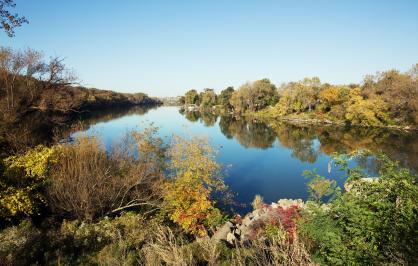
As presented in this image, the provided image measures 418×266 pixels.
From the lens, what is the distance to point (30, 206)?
12.9 metres

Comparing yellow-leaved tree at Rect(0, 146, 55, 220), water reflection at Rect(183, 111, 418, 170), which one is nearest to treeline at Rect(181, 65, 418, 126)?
water reflection at Rect(183, 111, 418, 170)

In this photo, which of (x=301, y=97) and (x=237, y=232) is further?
(x=301, y=97)

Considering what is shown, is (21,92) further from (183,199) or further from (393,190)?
(393,190)

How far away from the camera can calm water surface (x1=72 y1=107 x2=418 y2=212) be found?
25.8 meters

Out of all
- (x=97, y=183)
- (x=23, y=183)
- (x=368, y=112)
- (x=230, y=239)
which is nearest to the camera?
(x=230, y=239)

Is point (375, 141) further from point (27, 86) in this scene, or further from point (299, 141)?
point (27, 86)

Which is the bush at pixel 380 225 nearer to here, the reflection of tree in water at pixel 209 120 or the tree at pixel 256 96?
the reflection of tree in water at pixel 209 120

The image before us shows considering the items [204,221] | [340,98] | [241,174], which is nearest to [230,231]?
[204,221]

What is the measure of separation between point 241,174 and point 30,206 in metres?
20.8

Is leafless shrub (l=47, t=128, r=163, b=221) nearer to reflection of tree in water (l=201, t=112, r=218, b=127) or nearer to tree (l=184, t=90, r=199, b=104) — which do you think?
reflection of tree in water (l=201, t=112, r=218, b=127)

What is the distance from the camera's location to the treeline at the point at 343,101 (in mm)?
60125

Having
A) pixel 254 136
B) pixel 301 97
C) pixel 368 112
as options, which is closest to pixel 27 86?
pixel 254 136

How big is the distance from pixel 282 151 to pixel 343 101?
129 feet

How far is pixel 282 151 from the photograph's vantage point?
140 ft
